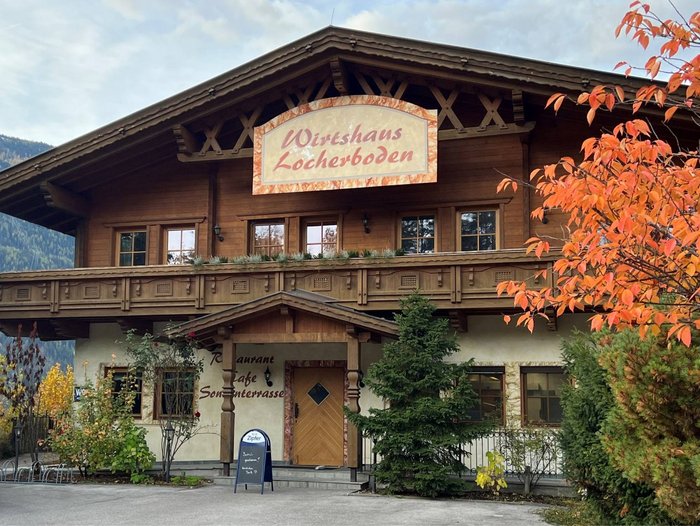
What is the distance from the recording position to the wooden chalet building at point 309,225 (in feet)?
55.5

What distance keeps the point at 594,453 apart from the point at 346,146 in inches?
402

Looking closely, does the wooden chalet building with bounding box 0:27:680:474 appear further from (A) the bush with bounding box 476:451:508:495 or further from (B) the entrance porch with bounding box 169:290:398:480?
(A) the bush with bounding box 476:451:508:495

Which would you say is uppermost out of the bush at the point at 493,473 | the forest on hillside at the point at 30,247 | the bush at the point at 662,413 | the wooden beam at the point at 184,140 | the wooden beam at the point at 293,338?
the forest on hillside at the point at 30,247

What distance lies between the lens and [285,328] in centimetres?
1662

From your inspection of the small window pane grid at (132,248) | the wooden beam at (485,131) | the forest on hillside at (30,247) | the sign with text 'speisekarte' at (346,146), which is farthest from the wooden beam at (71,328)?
the forest on hillside at (30,247)

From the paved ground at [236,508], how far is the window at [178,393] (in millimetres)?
2176

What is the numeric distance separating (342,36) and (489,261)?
5896 millimetres

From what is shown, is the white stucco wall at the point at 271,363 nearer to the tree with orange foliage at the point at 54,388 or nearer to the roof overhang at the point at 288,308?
the roof overhang at the point at 288,308

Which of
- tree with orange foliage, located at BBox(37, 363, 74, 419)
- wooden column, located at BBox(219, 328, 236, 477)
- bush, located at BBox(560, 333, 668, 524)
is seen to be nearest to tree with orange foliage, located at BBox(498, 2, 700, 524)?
bush, located at BBox(560, 333, 668, 524)

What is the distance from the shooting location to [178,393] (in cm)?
1697

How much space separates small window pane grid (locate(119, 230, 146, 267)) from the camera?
68.4 feet

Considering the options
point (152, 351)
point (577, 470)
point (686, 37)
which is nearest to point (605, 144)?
point (686, 37)

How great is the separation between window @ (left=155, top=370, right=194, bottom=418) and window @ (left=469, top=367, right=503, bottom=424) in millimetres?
5797

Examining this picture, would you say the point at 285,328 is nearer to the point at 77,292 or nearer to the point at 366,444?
the point at 366,444
